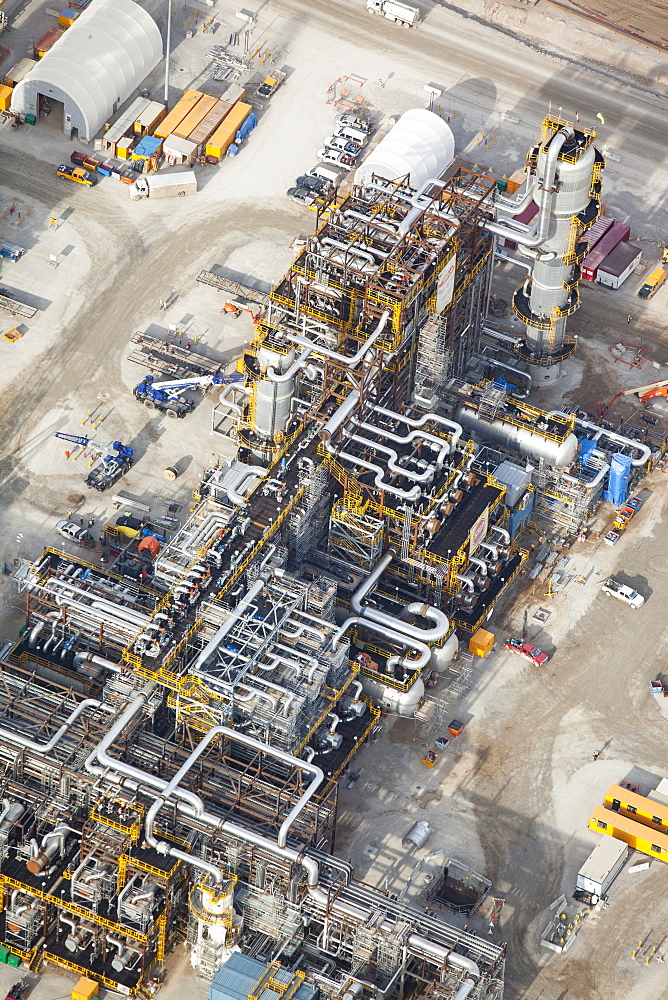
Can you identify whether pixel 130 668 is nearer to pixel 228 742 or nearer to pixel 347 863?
pixel 228 742

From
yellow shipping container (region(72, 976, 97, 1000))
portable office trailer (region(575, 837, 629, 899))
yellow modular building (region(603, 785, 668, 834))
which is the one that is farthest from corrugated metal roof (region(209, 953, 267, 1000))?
yellow modular building (region(603, 785, 668, 834))

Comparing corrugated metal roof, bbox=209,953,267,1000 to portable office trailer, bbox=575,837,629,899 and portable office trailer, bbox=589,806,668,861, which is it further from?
portable office trailer, bbox=589,806,668,861

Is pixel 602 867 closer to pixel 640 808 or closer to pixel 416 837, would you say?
pixel 640 808

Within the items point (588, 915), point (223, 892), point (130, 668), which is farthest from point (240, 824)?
point (588, 915)

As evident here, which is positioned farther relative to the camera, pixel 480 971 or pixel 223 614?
pixel 223 614

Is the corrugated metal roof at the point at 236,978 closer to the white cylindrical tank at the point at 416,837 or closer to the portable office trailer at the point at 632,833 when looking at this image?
the white cylindrical tank at the point at 416,837

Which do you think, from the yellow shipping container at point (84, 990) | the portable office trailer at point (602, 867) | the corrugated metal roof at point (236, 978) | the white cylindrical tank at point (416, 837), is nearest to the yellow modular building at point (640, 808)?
the portable office trailer at point (602, 867)

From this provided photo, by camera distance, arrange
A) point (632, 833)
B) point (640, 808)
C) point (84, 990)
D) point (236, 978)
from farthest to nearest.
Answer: point (640, 808), point (632, 833), point (84, 990), point (236, 978)

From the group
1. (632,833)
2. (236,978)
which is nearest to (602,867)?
(632,833)
